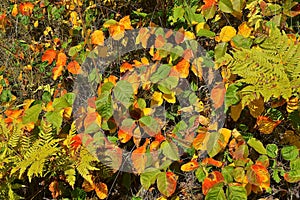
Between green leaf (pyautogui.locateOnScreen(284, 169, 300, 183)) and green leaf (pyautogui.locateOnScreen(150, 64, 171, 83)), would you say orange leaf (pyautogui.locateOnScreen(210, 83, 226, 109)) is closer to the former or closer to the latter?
green leaf (pyautogui.locateOnScreen(150, 64, 171, 83))

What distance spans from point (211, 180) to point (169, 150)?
0.20m

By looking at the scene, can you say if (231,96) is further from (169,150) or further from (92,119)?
(92,119)

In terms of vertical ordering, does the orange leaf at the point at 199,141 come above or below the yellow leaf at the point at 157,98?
below

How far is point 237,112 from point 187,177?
0.35 meters

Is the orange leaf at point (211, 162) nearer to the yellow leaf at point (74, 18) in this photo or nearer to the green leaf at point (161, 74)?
the green leaf at point (161, 74)

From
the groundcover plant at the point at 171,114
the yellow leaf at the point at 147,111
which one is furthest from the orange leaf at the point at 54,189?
the yellow leaf at the point at 147,111

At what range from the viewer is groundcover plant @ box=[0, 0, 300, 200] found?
173 cm

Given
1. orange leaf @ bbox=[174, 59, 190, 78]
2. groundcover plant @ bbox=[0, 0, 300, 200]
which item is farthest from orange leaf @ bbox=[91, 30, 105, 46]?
orange leaf @ bbox=[174, 59, 190, 78]

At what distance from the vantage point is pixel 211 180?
177cm

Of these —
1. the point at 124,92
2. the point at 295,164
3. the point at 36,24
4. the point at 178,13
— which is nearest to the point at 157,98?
the point at 124,92

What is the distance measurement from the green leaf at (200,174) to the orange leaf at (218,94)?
28 cm

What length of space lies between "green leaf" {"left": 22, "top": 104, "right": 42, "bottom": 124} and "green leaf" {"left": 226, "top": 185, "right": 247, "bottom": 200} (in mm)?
811

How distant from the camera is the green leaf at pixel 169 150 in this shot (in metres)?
1.83

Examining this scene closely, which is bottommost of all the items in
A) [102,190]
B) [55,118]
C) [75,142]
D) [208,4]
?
[102,190]
